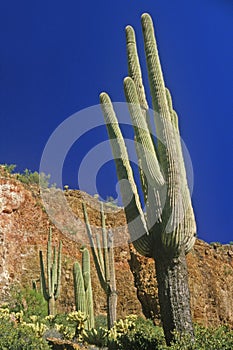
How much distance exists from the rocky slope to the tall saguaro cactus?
27.8 ft

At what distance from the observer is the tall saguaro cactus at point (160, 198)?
671 cm

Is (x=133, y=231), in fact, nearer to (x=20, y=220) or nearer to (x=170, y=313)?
(x=170, y=313)

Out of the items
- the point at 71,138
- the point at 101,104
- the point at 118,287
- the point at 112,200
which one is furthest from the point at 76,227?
the point at 101,104

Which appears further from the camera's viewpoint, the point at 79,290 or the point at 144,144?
the point at 79,290

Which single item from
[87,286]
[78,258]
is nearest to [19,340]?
[87,286]

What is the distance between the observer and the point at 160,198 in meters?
6.95

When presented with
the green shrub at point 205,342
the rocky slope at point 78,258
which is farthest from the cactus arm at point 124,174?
the rocky slope at point 78,258

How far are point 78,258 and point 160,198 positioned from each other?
1545cm

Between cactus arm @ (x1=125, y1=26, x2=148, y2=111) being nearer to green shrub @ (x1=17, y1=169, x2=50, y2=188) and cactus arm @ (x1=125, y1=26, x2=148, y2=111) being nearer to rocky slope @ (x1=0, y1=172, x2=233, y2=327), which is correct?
rocky slope @ (x1=0, y1=172, x2=233, y2=327)

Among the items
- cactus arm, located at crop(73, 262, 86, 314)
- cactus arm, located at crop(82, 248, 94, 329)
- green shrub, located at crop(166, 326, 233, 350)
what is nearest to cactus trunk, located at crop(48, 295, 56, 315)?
cactus arm, located at crop(82, 248, 94, 329)

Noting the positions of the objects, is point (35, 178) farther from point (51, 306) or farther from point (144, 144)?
point (144, 144)

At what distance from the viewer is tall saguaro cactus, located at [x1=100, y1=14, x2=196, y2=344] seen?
6711 mm

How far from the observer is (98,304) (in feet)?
63.5

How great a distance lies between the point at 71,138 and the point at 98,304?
32.6 feet
